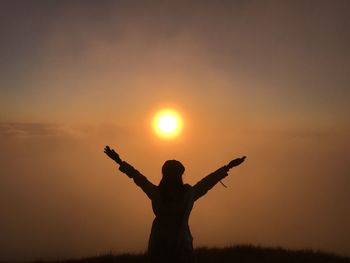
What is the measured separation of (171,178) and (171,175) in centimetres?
5

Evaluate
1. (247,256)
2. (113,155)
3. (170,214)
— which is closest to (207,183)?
(170,214)

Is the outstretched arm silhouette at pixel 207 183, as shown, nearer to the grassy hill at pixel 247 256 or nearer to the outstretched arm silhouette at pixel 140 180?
the outstretched arm silhouette at pixel 140 180

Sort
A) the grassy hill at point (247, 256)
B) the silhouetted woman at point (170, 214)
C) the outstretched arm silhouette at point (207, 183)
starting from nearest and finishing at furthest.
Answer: the silhouetted woman at point (170, 214), the outstretched arm silhouette at point (207, 183), the grassy hill at point (247, 256)

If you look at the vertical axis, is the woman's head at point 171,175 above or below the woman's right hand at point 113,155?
below

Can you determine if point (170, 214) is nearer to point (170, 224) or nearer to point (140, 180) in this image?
point (170, 224)

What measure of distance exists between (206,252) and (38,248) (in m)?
173

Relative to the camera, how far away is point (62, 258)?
17.9 metres

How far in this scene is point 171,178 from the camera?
884cm

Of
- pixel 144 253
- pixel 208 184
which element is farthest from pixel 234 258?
pixel 208 184

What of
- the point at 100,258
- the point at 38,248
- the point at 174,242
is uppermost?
the point at 38,248

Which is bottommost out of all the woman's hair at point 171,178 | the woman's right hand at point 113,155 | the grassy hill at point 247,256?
the woman's hair at point 171,178

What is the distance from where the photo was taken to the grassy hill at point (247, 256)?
16438mm

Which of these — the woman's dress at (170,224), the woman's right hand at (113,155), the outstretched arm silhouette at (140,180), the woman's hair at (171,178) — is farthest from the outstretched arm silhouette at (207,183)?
the woman's right hand at (113,155)

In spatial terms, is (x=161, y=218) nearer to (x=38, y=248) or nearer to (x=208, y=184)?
(x=208, y=184)
